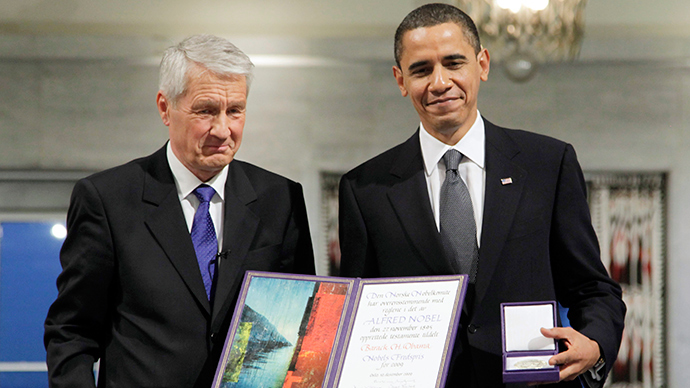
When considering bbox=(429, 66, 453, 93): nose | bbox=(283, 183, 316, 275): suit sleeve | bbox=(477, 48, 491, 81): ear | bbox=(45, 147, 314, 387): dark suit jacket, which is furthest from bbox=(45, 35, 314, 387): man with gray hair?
bbox=(477, 48, 491, 81): ear

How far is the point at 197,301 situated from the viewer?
6.41 feet

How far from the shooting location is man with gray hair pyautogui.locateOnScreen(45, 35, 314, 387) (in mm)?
1930

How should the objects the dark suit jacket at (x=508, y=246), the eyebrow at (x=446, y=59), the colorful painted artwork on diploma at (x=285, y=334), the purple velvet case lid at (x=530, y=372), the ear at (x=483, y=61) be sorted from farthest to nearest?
the ear at (x=483, y=61), the eyebrow at (x=446, y=59), the dark suit jacket at (x=508, y=246), the colorful painted artwork on diploma at (x=285, y=334), the purple velvet case lid at (x=530, y=372)

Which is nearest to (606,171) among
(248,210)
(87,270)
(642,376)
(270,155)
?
(642,376)

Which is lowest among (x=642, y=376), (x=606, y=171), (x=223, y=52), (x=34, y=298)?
(x=642, y=376)

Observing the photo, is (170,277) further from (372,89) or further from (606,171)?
(606,171)

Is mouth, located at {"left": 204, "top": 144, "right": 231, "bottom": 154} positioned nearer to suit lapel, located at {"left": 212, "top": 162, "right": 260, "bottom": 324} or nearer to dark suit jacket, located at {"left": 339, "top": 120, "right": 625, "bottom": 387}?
suit lapel, located at {"left": 212, "top": 162, "right": 260, "bottom": 324}

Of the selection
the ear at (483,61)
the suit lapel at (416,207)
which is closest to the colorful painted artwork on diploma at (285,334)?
the suit lapel at (416,207)

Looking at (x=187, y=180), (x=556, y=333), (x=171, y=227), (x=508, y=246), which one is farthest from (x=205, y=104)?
(x=556, y=333)

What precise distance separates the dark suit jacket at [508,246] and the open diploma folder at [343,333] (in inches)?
6.6

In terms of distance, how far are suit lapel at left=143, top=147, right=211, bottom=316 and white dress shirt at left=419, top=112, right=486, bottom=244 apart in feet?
2.07

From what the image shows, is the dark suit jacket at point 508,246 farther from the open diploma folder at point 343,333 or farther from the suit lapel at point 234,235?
the suit lapel at point 234,235

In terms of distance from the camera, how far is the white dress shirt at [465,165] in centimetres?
201

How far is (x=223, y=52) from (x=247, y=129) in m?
3.12
